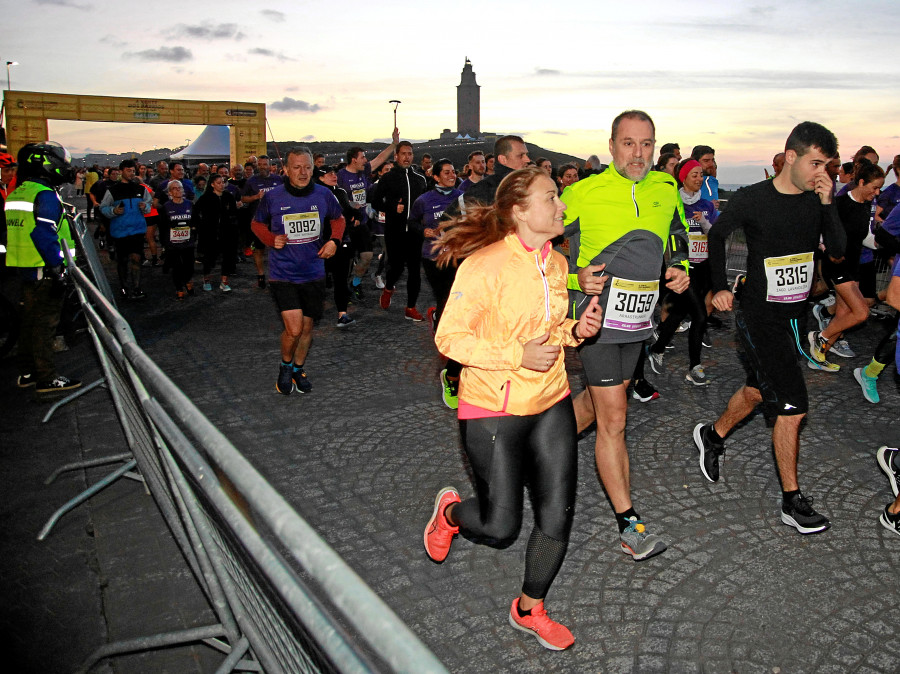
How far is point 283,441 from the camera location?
5.57 metres

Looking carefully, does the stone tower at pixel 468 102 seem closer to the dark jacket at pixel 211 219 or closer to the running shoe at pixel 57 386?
the dark jacket at pixel 211 219

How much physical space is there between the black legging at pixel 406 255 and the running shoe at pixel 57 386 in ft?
13.5

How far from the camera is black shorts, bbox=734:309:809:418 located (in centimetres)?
423

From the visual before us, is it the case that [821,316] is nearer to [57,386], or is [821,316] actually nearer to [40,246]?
[57,386]

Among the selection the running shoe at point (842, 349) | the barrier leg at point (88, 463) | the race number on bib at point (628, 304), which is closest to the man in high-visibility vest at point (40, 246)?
the barrier leg at point (88, 463)

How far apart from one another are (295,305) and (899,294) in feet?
15.1

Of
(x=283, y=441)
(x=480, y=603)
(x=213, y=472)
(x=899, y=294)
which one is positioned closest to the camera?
(x=213, y=472)

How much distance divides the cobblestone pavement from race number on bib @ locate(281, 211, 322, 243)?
134 cm

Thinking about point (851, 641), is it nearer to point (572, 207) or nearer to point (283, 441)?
point (572, 207)

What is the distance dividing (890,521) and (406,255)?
6682 millimetres

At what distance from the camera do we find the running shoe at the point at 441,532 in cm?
371

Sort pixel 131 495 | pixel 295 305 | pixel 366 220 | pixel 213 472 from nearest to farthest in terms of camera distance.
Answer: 1. pixel 213 472
2. pixel 131 495
3. pixel 295 305
4. pixel 366 220

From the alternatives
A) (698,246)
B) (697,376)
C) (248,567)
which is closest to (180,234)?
(698,246)

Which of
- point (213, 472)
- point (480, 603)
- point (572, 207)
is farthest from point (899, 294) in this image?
point (213, 472)
